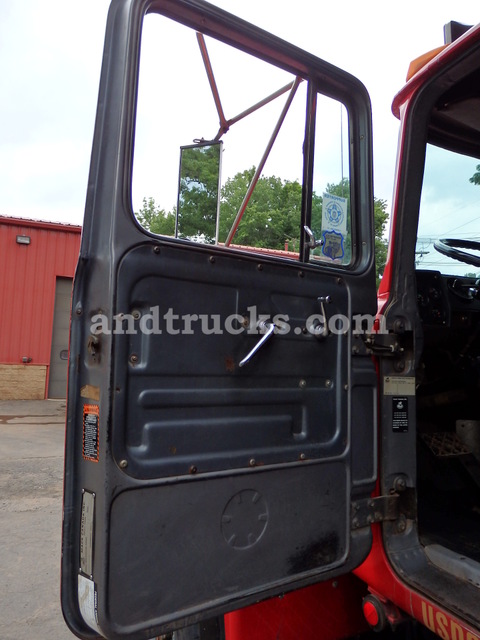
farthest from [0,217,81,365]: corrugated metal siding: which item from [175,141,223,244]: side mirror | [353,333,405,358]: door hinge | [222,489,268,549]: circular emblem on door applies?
[222,489,268,549]: circular emblem on door

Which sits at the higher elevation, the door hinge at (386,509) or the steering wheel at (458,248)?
the steering wheel at (458,248)

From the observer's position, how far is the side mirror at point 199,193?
1.47m

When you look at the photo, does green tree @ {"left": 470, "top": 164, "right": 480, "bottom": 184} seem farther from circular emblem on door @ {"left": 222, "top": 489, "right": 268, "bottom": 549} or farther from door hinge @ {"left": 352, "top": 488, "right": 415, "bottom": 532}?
circular emblem on door @ {"left": 222, "top": 489, "right": 268, "bottom": 549}

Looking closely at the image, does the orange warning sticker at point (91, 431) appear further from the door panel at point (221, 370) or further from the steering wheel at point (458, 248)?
the steering wheel at point (458, 248)

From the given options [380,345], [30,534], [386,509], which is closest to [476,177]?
[380,345]

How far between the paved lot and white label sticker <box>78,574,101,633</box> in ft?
6.74

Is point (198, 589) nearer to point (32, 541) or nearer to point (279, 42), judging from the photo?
point (279, 42)

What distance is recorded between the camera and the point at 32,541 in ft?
13.4

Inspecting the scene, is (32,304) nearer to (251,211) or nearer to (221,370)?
(251,211)

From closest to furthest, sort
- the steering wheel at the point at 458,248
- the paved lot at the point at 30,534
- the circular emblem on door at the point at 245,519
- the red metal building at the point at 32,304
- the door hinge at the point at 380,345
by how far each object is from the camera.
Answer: the circular emblem on door at the point at 245,519 → the door hinge at the point at 380,345 → the steering wheel at the point at 458,248 → the paved lot at the point at 30,534 → the red metal building at the point at 32,304

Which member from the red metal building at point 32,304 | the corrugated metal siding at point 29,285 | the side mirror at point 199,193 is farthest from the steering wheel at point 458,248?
the corrugated metal siding at point 29,285

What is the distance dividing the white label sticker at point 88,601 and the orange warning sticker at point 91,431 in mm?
269

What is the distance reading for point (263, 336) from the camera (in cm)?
137

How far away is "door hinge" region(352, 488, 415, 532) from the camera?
155cm
